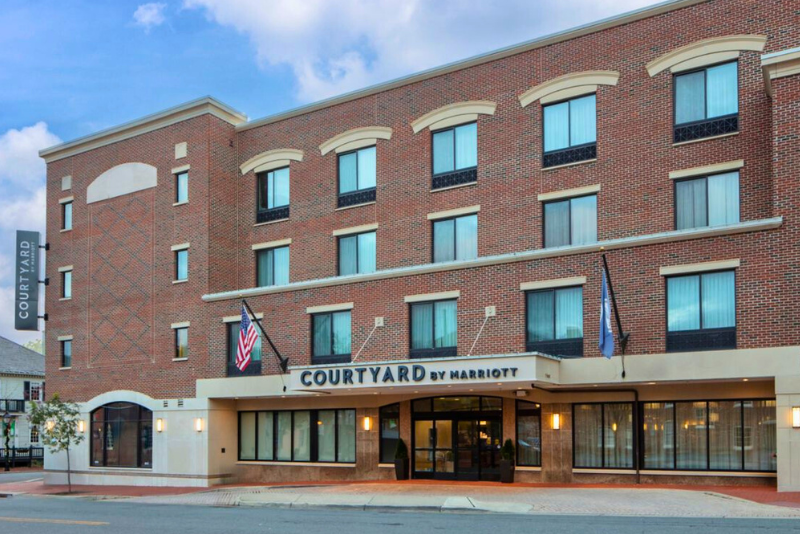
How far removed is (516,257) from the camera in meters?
26.9

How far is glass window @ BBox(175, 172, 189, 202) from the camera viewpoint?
35.8m

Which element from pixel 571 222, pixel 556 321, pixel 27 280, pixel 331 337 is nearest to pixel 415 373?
A: pixel 556 321

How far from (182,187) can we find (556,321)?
17867 mm

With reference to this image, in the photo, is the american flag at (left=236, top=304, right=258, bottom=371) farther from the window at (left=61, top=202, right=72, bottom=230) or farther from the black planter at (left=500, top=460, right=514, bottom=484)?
the window at (left=61, top=202, right=72, bottom=230)

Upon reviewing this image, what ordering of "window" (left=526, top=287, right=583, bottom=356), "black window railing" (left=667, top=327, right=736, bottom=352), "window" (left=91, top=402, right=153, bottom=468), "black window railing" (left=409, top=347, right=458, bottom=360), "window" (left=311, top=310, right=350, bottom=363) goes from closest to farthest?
1. "black window railing" (left=667, top=327, right=736, bottom=352)
2. "window" (left=526, top=287, right=583, bottom=356)
3. "black window railing" (left=409, top=347, right=458, bottom=360)
4. "window" (left=311, top=310, right=350, bottom=363)
5. "window" (left=91, top=402, right=153, bottom=468)

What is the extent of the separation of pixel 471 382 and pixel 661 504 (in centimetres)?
681

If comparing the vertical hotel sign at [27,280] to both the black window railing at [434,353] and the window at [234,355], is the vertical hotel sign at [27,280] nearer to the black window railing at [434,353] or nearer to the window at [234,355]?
the window at [234,355]

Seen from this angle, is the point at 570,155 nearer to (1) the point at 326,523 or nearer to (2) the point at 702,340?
(2) the point at 702,340

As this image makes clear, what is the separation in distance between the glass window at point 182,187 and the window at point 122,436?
29.6ft

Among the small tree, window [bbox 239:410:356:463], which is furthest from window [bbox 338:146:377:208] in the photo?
the small tree

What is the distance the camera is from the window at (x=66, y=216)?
4006 centimetres

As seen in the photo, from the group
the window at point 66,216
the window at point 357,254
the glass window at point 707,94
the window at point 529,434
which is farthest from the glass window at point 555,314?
the window at point 66,216

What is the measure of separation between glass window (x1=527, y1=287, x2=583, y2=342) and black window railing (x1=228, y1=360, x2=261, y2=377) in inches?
447

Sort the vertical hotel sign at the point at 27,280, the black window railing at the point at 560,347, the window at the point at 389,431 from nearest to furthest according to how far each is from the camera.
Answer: the black window railing at the point at 560,347
the window at the point at 389,431
the vertical hotel sign at the point at 27,280
